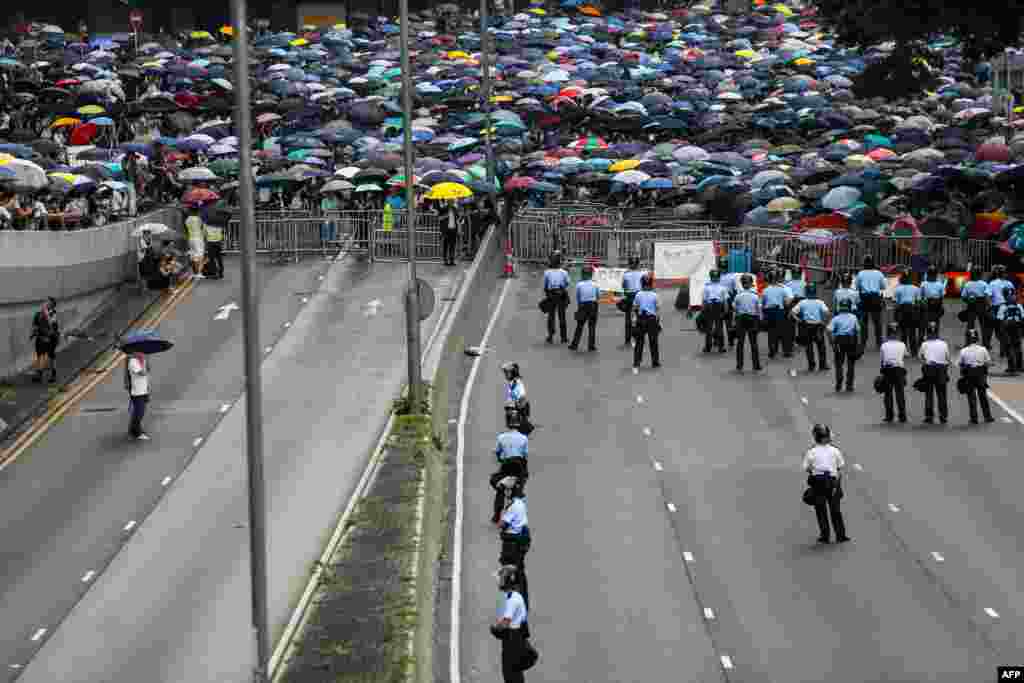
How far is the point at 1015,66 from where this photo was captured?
71938 millimetres

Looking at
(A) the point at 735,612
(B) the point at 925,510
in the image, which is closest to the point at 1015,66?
(B) the point at 925,510

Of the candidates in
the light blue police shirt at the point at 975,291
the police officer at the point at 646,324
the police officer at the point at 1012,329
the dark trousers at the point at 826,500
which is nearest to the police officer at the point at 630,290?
the police officer at the point at 646,324

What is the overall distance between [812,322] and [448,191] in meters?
12.1

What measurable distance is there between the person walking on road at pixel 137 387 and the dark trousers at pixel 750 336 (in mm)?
10340

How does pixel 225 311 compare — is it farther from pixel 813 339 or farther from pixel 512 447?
pixel 512 447

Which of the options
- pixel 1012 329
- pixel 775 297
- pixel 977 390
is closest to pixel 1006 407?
pixel 977 390

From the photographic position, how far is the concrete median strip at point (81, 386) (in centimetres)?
3228

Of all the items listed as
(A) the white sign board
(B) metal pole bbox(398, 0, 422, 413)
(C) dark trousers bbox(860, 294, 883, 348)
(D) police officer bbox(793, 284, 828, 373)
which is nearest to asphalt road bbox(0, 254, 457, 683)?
(B) metal pole bbox(398, 0, 422, 413)

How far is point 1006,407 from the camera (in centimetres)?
3272

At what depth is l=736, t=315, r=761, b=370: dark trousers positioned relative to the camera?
1404 inches

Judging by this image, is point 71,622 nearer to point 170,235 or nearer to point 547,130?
point 170,235

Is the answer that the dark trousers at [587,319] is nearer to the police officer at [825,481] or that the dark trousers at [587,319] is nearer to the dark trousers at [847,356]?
the dark trousers at [847,356]

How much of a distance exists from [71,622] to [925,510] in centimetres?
1108

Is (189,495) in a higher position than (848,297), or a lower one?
lower
